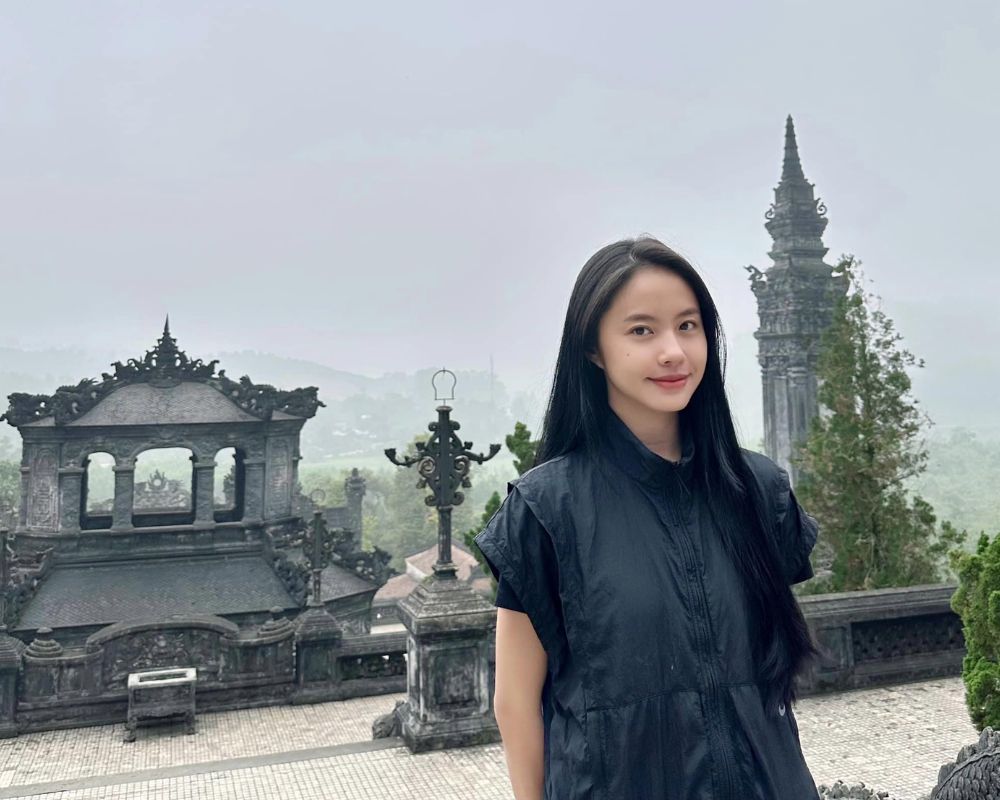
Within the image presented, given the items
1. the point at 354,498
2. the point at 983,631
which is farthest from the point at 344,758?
the point at 354,498

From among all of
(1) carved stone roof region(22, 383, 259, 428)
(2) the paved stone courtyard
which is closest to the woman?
(2) the paved stone courtyard

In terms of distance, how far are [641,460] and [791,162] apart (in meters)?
18.7

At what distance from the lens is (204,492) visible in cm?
1580

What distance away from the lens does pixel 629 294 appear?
2070 millimetres

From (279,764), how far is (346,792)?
1030 millimetres

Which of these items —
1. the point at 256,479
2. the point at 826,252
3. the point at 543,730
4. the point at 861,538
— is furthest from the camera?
the point at 826,252

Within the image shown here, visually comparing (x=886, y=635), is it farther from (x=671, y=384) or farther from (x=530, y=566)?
(x=530, y=566)

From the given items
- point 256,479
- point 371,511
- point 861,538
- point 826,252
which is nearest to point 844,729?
point 861,538

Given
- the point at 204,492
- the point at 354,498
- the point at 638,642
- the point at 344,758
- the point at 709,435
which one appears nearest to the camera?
the point at 638,642

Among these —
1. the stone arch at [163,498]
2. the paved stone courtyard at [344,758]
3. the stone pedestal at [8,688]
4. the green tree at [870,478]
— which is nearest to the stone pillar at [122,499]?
the stone arch at [163,498]

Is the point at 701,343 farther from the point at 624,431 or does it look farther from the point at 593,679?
the point at 593,679

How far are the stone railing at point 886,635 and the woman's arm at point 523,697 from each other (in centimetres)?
757

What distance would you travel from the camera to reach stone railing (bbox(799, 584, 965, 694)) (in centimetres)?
886

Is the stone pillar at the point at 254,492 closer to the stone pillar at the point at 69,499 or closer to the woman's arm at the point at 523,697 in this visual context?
the stone pillar at the point at 69,499
